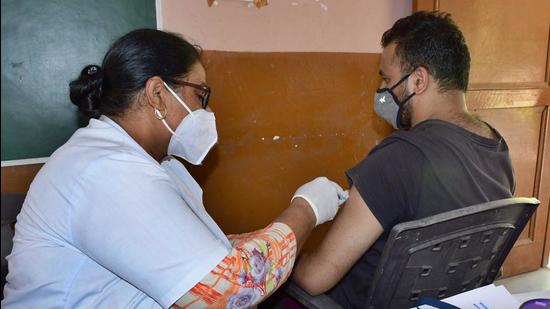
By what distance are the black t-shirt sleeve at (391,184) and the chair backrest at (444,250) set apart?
0.13m

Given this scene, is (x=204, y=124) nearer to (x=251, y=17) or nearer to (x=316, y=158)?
(x=251, y=17)

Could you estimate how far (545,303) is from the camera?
2.38 ft

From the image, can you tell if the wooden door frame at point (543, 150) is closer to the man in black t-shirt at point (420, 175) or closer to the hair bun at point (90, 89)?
the man in black t-shirt at point (420, 175)

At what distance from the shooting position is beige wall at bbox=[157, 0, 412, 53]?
171cm

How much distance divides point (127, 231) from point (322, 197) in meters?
0.63

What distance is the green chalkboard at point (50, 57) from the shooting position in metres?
1.37

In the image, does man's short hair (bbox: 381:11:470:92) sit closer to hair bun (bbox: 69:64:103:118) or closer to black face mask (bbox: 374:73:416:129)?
black face mask (bbox: 374:73:416:129)

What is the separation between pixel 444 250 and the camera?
1.04m

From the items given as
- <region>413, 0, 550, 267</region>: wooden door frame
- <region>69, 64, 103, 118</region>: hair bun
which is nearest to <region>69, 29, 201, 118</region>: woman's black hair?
<region>69, 64, 103, 118</region>: hair bun

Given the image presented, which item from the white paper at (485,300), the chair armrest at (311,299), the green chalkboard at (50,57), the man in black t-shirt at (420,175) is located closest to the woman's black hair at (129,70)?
the green chalkboard at (50,57)

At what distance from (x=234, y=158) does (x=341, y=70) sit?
713 millimetres

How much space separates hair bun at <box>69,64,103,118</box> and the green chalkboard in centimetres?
35

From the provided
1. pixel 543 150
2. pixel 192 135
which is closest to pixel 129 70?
pixel 192 135

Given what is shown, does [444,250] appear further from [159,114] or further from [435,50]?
[159,114]
